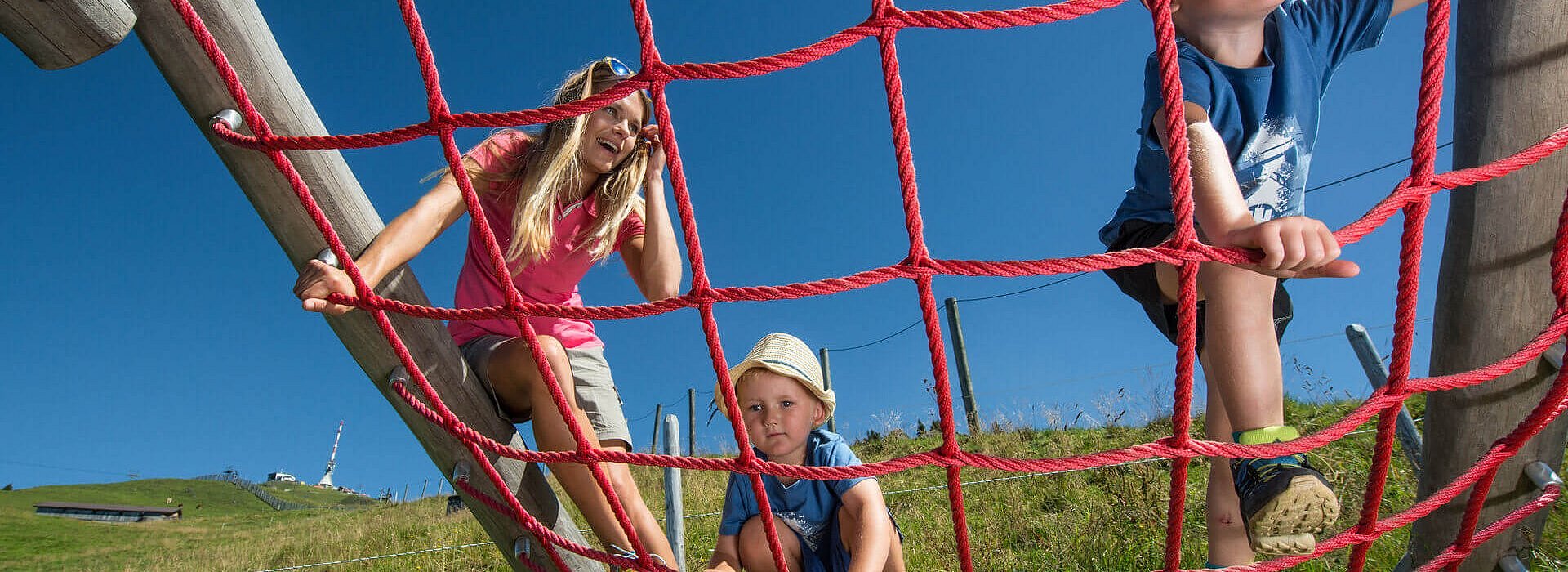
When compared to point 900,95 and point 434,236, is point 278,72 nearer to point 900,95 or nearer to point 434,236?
point 434,236

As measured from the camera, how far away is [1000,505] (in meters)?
4.41

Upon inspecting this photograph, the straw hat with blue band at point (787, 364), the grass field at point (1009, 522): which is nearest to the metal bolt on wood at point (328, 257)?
the straw hat with blue band at point (787, 364)

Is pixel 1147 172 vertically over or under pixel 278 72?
under

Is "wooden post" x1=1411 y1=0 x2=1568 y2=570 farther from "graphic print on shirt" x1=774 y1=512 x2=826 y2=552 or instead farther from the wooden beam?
the wooden beam

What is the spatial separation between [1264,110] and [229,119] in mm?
1880

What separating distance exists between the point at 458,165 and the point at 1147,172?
1.29 metres

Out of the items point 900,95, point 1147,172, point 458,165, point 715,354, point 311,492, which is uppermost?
point 311,492

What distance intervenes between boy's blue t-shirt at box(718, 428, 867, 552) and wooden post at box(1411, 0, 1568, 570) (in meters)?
1.25

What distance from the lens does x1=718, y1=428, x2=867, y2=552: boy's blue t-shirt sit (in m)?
1.95

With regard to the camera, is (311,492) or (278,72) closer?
(278,72)

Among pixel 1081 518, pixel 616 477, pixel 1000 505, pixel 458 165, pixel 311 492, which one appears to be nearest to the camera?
pixel 458 165

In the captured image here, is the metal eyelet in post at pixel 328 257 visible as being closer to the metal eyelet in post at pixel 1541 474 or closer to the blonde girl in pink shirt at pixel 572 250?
the blonde girl in pink shirt at pixel 572 250

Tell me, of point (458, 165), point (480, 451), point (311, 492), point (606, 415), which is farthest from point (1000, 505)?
point (311, 492)

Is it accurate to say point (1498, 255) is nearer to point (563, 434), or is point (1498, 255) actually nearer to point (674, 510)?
point (563, 434)
